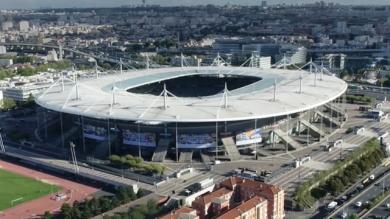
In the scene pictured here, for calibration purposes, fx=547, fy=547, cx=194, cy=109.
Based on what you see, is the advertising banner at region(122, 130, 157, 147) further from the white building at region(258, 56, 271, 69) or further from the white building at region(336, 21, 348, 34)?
the white building at region(336, 21, 348, 34)

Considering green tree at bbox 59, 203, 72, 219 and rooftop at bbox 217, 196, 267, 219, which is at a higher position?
Result: rooftop at bbox 217, 196, 267, 219

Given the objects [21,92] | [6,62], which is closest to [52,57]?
[6,62]

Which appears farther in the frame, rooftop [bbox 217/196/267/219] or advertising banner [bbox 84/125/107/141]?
advertising banner [bbox 84/125/107/141]

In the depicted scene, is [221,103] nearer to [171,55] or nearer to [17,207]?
[17,207]

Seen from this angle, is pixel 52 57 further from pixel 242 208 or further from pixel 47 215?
pixel 242 208

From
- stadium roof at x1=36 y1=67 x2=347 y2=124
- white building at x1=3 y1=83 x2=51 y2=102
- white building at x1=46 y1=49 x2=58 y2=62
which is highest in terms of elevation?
stadium roof at x1=36 y1=67 x2=347 y2=124

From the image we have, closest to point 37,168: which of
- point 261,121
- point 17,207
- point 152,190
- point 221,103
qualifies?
point 17,207

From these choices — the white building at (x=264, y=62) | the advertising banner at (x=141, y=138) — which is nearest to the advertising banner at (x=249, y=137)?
the advertising banner at (x=141, y=138)

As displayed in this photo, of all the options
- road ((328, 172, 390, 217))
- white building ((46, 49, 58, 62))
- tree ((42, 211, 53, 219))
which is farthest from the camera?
white building ((46, 49, 58, 62))

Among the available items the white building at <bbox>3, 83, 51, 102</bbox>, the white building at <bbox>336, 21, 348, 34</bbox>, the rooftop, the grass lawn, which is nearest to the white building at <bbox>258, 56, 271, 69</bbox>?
the white building at <bbox>3, 83, 51, 102</bbox>
